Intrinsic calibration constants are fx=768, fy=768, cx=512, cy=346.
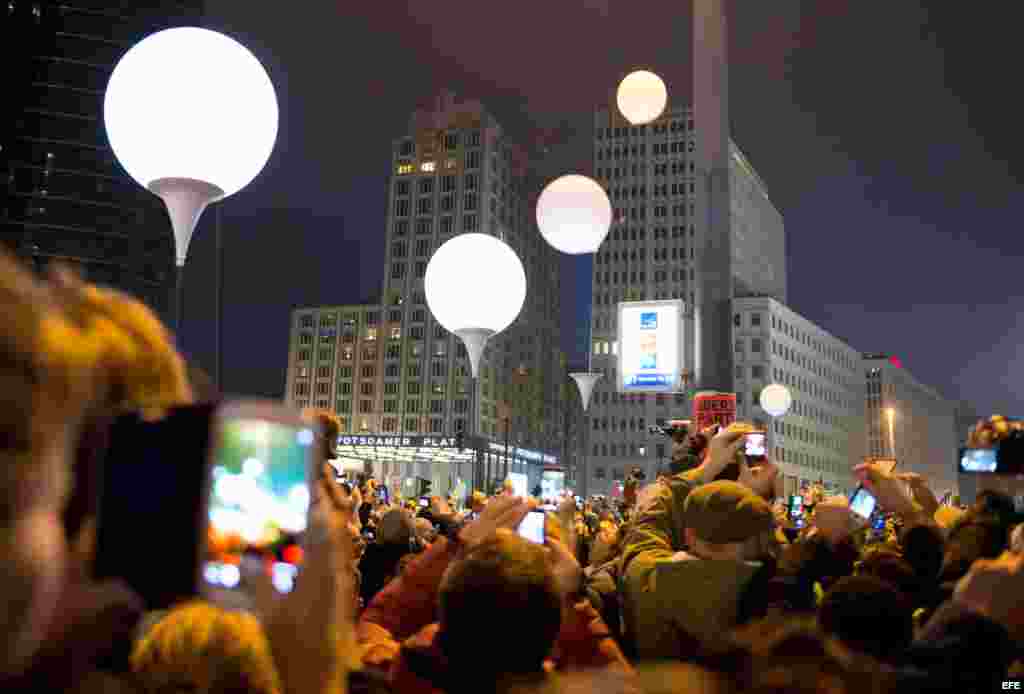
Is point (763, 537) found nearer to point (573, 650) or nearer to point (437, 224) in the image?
point (573, 650)

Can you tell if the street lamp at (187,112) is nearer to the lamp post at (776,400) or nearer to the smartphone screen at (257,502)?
the smartphone screen at (257,502)

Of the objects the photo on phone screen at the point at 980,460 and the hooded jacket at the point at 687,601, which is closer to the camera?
the hooded jacket at the point at 687,601

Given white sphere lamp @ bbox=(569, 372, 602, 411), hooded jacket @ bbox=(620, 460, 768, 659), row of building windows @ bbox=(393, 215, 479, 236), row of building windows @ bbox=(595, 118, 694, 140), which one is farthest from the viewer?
row of building windows @ bbox=(393, 215, 479, 236)

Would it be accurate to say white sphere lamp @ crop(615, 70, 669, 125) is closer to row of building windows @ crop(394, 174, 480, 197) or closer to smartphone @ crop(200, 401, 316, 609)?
smartphone @ crop(200, 401, 316, 609)

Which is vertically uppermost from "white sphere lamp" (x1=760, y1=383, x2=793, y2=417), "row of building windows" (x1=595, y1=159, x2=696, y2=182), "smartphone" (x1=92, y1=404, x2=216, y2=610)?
"row of building windows" (x1=595, y1=159, x2=696, y2=182)

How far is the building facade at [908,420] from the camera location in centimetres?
11050

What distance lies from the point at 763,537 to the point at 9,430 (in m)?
2.48

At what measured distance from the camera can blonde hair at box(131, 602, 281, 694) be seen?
1308 millimetres

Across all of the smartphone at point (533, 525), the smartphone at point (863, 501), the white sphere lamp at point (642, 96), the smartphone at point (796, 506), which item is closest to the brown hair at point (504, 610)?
the smartphone at point (533, 525)

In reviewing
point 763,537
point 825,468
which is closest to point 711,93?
point 763,537

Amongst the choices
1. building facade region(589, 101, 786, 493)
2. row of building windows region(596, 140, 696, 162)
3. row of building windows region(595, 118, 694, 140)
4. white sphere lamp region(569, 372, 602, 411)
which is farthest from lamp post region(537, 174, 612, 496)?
row of building windows region(596, 140, 696, 162)

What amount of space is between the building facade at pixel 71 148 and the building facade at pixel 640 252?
60381mm

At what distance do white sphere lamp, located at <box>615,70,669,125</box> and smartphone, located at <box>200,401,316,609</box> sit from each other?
14.0m

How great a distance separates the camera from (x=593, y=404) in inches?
4109
